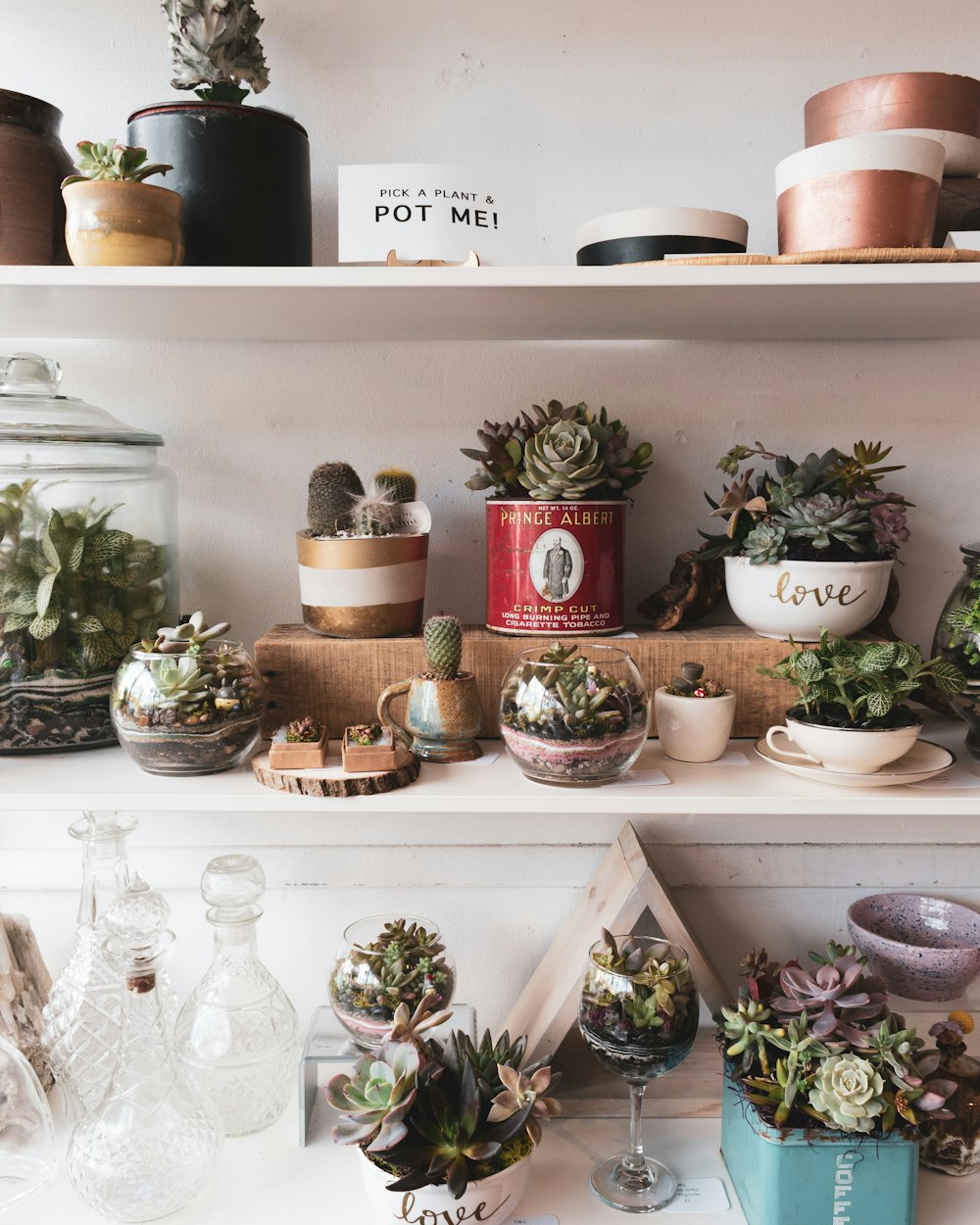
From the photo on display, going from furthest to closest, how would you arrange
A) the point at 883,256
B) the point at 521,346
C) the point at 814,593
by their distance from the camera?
the point at 521,346 < the point at 814,593 < the point at 883,256

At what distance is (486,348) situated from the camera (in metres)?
0.92

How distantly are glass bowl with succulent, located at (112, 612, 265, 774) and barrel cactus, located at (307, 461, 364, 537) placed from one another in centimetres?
12

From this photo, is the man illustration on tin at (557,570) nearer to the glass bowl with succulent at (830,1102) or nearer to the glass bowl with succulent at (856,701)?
the glass bowl with succulent at (856,701)

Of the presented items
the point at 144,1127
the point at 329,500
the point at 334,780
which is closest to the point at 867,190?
the point at 329,500

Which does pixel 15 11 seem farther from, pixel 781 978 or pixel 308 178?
pixel 781 978

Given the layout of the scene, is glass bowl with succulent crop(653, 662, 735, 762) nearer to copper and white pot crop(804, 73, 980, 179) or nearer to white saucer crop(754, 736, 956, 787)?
white saucer crop(754, 736, 956, 787)

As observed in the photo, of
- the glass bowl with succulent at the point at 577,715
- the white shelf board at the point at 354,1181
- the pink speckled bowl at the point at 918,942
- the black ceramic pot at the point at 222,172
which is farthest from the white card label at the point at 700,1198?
the black ceramic pot at the point at 222,172

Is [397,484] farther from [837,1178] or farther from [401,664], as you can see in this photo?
[837,1178]

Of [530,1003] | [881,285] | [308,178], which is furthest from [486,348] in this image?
[530,1003]

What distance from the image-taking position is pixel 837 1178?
0.72 metres

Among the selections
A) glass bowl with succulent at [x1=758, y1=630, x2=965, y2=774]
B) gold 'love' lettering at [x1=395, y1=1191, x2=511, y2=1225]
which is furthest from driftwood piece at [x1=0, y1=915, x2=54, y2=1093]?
glass bowl with succulent at [x1=758, y1=630, x2=965, y2=774]

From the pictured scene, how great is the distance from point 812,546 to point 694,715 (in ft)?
0.55

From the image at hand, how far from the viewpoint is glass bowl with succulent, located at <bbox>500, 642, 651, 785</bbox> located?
2.38ft

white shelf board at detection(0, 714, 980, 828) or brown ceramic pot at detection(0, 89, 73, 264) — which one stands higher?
brown ceramic pot at detection(0, 89, 73, 264)
